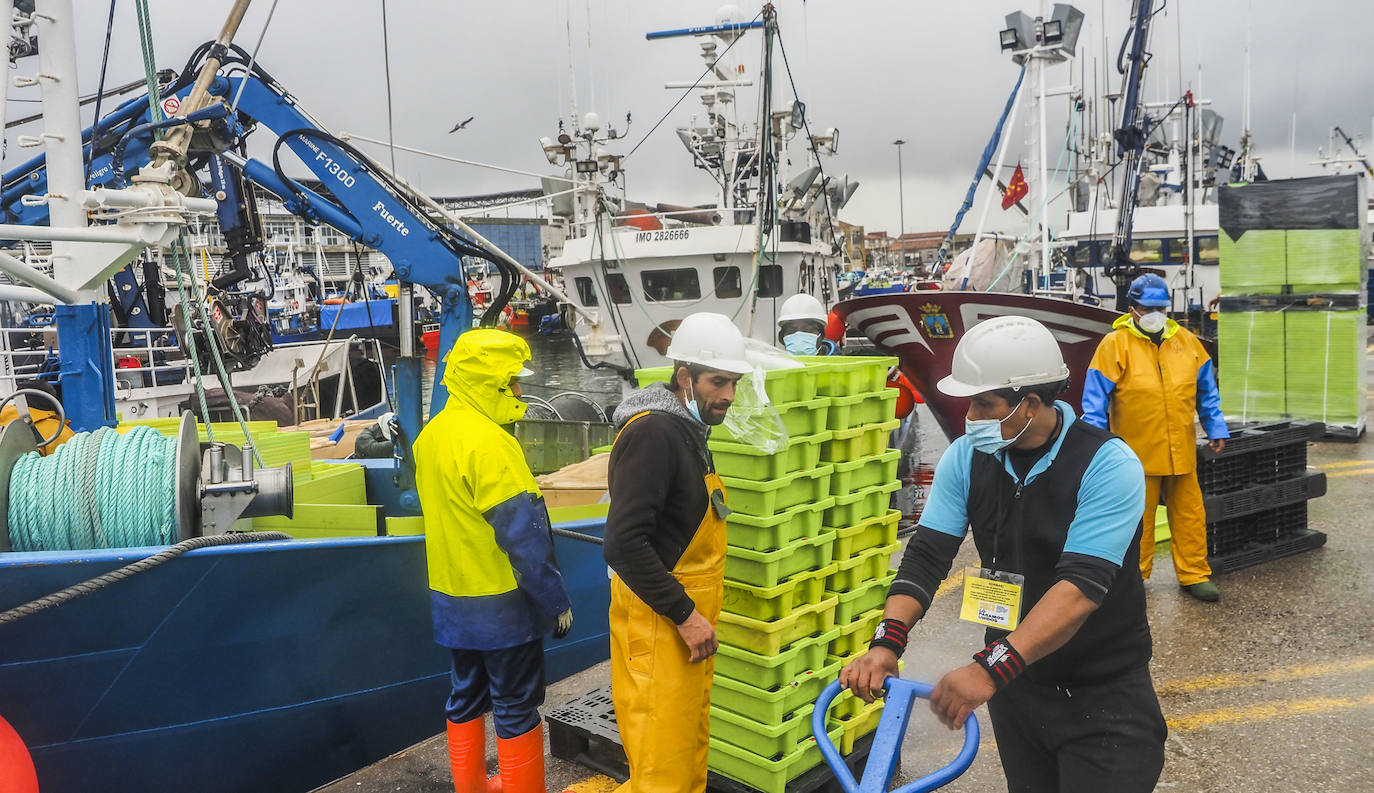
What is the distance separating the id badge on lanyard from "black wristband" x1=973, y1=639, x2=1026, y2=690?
19 cm

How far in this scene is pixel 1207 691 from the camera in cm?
396

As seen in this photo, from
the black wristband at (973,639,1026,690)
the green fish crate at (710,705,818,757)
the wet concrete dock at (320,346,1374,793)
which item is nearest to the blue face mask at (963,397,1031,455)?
the black wristband at (973,639,1026,690)

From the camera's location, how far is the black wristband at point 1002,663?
6.77ft

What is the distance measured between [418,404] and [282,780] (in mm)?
2613

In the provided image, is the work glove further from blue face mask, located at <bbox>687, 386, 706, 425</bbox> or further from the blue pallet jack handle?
the blue pallet jack handle

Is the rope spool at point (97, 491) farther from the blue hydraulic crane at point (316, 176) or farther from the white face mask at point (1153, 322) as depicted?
the white face mask at point (1153, 322)

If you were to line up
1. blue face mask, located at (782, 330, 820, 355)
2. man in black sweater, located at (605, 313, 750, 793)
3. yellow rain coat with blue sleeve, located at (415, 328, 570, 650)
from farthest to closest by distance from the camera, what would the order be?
blue face mask, located at (782, 330, 820, 355), yellow rain coat with blue sleeve, located at (415, 328, 570, 650), man in black sweater, located at (605, 313, 750, 793)

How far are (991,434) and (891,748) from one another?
827mm

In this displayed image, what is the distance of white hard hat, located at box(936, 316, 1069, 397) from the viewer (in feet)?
7.43

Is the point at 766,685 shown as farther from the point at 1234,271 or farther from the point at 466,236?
the point at 1234,271

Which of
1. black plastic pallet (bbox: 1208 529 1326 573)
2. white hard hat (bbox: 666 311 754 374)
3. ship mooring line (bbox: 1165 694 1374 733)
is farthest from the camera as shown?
black plastic pallet (bbox: 1208 529 1326 573)

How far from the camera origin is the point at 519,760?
11.1 feet

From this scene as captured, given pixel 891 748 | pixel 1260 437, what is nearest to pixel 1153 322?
pixel 1260 437

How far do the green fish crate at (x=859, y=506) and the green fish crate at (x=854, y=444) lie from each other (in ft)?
0.47
